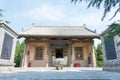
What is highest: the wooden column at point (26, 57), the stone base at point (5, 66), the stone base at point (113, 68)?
the wooden column at point (26, 57)

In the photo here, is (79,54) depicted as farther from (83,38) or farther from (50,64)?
(50,64)

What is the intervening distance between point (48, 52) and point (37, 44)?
5.08ft

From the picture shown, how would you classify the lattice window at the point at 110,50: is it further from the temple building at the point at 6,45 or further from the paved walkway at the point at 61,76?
the temple building at the point at 6,45

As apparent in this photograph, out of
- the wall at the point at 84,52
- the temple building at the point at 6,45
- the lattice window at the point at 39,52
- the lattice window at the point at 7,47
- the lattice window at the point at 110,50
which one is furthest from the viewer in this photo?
the lattice window at the point at 39,52

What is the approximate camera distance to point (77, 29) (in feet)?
58.4

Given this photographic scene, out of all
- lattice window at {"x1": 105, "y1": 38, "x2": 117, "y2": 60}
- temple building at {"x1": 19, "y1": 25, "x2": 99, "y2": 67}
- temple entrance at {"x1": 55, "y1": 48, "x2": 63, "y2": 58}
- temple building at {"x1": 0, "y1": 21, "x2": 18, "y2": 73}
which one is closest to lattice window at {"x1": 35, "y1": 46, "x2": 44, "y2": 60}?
temple building at {"x1": 19, "y1": 25, "x2": 99, "y2": 67}

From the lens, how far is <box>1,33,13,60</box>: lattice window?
7.50 metres

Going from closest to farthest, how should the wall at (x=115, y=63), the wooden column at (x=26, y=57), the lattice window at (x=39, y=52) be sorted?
the wall at (x=115, y=63)
the wooden column at (x=26, y=57)
the lattice window at (x=39, y=52)

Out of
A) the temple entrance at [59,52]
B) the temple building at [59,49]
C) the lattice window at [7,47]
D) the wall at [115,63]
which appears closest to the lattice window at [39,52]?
the temple building at [59,49]

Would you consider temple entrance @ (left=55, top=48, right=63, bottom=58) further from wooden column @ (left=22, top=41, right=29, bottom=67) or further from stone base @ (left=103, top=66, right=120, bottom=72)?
stone base @ (left=103, top=66, right=120, bottom=72)

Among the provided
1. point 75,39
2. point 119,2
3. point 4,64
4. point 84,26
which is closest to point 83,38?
point 75,39

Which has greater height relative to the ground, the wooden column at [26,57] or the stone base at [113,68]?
the wooden column at [26,57]

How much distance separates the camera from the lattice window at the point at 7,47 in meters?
7.50

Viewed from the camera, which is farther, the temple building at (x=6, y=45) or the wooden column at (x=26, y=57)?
the wooden column at (x=26, y=57)
